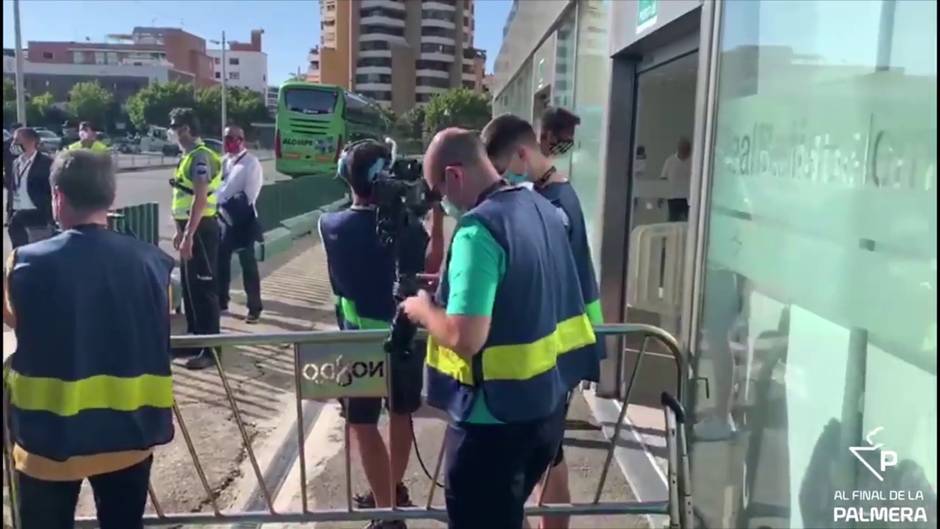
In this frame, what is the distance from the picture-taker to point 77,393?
281cm

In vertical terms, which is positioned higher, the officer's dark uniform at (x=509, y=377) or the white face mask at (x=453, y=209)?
the white face mask at (x=453, y=209)

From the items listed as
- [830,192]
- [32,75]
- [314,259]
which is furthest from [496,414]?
[32,75]

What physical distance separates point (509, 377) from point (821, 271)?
1020 mm

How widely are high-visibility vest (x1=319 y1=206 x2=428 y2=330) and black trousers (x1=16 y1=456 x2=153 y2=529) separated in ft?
4.27

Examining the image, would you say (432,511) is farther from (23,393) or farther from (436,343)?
(23,393)

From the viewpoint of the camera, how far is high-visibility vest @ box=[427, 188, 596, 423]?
2.71 m

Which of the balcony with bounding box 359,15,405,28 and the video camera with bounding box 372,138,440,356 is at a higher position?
the balcony with bounding box 359,15,405,28

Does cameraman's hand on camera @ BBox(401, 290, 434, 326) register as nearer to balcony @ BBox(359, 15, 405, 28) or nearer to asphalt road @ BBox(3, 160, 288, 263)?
asphalt road @ BBox(3, 160, 288, 263)

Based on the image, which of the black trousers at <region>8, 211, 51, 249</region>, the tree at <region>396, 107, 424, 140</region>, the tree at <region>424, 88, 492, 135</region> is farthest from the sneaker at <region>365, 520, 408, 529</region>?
the tree at <region>396, 107, 424, 140</region>

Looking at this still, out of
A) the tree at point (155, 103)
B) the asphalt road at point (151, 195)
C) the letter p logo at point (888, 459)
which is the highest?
the tree at point (155, 103)

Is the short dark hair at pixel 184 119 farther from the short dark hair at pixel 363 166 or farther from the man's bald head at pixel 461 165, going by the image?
the man's bald head at pixel 461 165

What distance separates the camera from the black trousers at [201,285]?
7289 mm

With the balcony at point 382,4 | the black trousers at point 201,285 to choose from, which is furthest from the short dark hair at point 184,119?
the balcony at point 382,4

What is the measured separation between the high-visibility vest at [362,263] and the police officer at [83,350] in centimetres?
113
